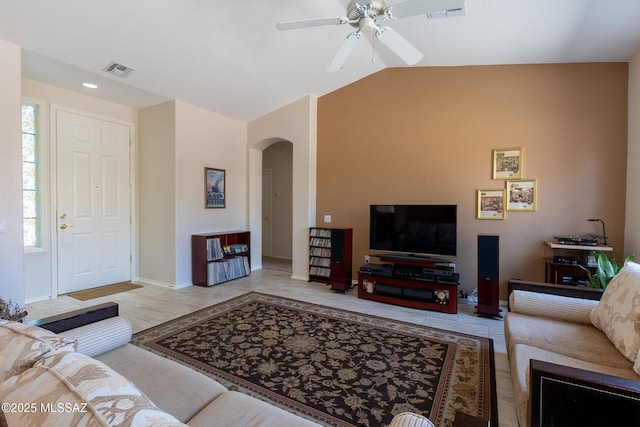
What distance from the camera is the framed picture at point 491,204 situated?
3934mm

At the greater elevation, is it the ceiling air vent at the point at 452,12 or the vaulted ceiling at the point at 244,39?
the vaulted ceiling at the point at 244,39

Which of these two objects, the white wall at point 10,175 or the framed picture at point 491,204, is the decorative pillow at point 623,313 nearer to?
the framed picture at point 491,204

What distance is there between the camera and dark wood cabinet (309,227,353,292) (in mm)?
4555

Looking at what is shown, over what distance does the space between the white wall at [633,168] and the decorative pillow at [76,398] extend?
4455mm

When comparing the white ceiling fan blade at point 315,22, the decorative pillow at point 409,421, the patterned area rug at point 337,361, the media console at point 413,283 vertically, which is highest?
the white ceiling fan blade at point 315,22

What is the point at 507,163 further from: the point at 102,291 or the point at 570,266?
the point at 102,291

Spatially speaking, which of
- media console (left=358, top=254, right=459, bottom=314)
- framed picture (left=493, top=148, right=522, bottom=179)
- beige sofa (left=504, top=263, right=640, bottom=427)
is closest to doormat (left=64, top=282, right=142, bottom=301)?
media console (left=358, top=254, right=459, bottom=314)

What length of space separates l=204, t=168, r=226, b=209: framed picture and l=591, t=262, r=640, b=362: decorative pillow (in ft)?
15.9

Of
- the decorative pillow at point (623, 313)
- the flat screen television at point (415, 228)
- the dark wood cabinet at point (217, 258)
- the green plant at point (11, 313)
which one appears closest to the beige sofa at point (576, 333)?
the decorative pillow at point (623, 313)

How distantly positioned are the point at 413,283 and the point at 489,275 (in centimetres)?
85

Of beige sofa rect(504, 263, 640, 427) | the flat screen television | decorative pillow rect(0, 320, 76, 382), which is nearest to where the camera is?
decorative pillow rect(0, 320, 76, 382)

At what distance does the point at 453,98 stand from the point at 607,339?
3.30 metres

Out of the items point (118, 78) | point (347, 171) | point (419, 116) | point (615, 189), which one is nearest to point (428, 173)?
point (419, 116)

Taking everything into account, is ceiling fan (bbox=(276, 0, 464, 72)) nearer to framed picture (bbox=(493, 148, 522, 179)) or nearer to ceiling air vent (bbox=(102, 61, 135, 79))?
framed picture (bbox=(493, 148, 522, 179))
